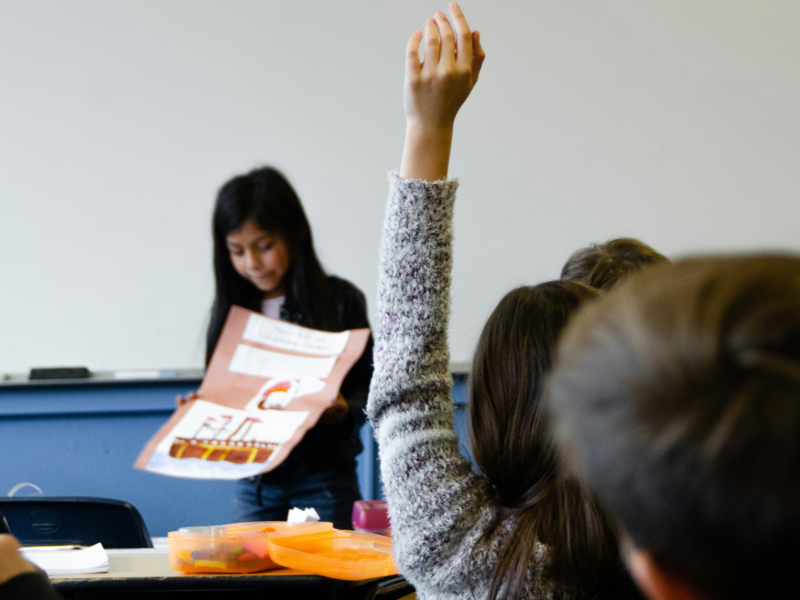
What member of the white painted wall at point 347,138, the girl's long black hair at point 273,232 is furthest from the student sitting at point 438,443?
the white painted wall at point 347,138

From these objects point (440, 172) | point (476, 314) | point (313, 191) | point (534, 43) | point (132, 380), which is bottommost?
point (132, 380)

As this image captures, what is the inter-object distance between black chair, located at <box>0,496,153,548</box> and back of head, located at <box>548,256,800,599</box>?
102 centimetres

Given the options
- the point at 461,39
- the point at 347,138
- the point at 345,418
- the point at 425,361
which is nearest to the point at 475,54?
the point at 461,39

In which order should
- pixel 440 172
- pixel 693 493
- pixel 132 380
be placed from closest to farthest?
1. pixel 693 493
2. pixel 440 172
3. pixel 132 380

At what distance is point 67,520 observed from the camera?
1.11 m

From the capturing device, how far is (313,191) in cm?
213

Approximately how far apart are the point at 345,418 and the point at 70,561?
542 mm

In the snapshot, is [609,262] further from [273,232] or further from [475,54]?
[273,232]

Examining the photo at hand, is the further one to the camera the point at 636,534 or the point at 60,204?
the point at 60,204

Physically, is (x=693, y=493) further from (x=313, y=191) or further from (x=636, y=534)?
(x=313, y=191)

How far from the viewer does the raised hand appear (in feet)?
1.85

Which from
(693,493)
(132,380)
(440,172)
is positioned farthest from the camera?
(132,380)

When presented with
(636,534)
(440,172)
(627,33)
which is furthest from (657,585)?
(627,33)

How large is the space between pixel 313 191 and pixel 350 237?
18 centimetres
